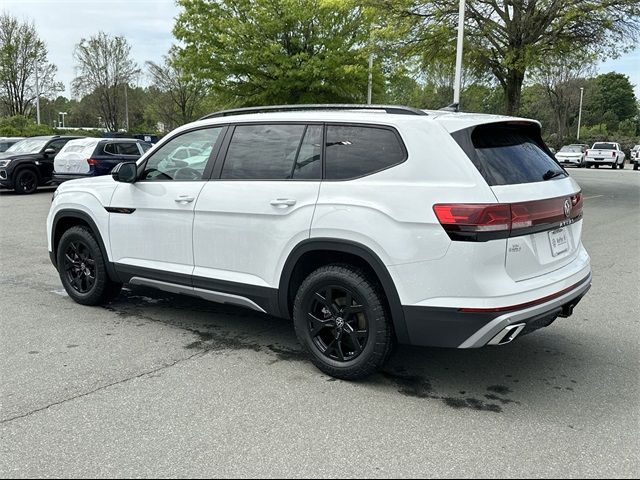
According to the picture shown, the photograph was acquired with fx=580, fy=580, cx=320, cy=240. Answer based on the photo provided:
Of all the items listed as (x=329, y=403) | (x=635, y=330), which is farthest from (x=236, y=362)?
(x=635, y=330)

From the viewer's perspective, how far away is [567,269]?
391cm

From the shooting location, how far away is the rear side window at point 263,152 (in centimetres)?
420

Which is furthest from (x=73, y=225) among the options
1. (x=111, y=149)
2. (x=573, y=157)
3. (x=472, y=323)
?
(x=573, y=157)

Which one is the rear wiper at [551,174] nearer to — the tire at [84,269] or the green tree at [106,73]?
the tire at [84,269]

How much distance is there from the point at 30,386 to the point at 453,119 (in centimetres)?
324

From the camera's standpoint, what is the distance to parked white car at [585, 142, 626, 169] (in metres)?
37.5

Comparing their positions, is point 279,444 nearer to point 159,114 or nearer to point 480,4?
point 480,4

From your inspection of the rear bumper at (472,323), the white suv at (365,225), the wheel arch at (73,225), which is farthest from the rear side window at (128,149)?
the rear bumper at (472,323)

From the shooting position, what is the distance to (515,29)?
17.3 meters

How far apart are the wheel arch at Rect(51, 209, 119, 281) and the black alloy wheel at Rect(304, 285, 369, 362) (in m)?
2.22

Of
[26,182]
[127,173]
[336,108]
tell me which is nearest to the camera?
[336,108]

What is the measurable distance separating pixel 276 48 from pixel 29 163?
9.95m

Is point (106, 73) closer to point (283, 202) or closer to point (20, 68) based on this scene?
point (20, 68)

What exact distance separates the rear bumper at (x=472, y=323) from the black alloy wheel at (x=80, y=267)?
3343 millimetres
